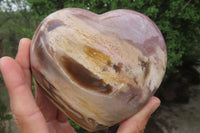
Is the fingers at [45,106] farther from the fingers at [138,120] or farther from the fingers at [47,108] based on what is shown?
the fingers at [138,120]

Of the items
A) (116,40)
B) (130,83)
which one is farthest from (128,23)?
(130,83)

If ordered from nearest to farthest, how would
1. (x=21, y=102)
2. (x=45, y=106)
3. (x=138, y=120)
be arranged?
1. (x=21, y=102)
2. (x=138, y=120)
3. (x=45, y=106)

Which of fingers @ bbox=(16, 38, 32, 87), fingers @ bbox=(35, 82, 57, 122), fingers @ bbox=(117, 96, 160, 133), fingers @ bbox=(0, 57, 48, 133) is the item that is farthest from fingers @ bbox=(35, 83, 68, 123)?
fingers @ bbox=(117, 96, 160, 133)

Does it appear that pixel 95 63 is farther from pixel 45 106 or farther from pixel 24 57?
pixel 45 106

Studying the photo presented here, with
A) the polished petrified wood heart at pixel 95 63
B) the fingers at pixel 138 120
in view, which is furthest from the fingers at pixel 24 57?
the fingers at pixel 138 120

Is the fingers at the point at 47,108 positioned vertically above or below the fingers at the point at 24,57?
below

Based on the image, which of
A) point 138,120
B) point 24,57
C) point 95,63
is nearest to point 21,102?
point 24,57

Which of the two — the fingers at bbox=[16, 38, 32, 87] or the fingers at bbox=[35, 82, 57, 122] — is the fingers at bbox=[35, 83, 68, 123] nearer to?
the fingers at bbox=[35, 82, 57, 122]
